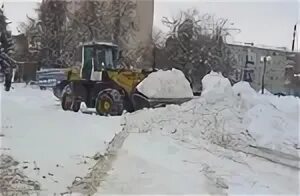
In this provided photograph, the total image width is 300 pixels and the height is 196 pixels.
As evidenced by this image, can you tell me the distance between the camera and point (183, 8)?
2.46m

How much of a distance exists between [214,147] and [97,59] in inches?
42.8

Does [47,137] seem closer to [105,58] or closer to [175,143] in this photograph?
[175,143]

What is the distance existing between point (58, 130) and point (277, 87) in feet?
3.82

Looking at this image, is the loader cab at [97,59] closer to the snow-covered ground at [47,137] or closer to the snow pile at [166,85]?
the snow pile at [166,85]

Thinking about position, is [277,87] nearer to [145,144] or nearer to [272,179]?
[272,179]

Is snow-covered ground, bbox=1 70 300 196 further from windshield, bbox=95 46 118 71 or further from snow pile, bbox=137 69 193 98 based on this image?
windshield, bbox=95 46 118 71

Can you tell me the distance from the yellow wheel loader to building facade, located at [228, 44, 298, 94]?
0.51 meters

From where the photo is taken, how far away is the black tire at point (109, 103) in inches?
119

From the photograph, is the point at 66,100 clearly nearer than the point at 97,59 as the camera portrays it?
Yes

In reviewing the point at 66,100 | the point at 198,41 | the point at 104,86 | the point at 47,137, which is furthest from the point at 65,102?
the point at 198,41

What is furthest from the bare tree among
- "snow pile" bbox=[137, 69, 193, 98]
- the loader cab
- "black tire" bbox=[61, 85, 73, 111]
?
"black tire" bbox=[61, 85, 73, 111]

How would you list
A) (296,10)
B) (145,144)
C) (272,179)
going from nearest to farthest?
1. (272,179)
2. (296,10)
3. (145,144)

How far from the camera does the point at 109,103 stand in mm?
3096

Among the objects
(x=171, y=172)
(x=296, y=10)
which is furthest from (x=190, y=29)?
(x=171, y=172)
